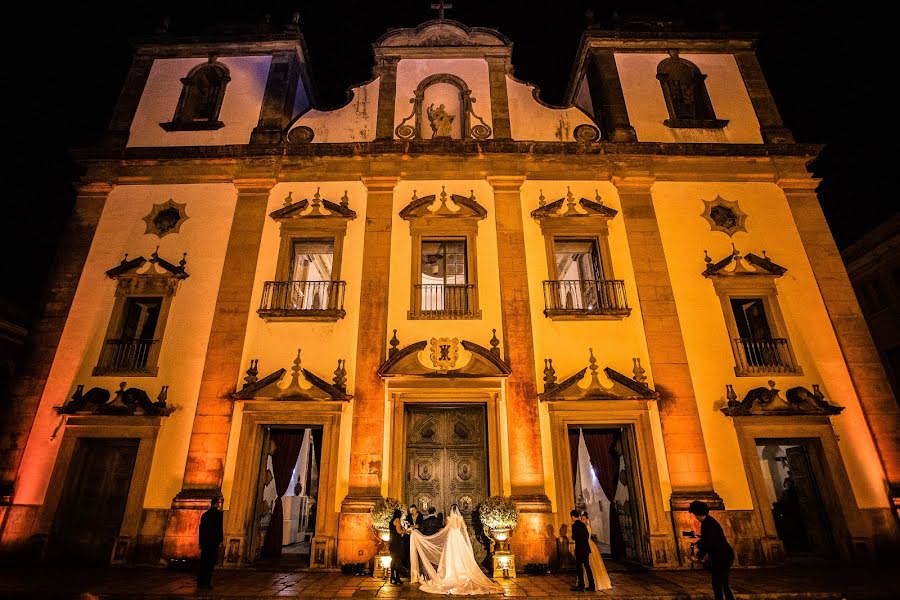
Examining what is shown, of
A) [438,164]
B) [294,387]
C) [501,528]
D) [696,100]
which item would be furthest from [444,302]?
[696,100]

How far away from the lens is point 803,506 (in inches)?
444

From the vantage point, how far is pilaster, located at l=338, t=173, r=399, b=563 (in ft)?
32.6

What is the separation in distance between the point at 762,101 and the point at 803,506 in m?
11.8

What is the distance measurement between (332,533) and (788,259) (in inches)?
520

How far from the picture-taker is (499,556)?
30.0 ft

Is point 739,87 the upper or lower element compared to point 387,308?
upper

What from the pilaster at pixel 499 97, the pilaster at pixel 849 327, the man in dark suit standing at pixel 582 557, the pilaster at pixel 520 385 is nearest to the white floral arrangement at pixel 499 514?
the pilaster at pixel 520 385

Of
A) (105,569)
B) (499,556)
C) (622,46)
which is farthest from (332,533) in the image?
(622,46)

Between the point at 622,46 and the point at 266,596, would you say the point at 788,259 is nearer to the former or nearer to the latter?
the point at 622,46

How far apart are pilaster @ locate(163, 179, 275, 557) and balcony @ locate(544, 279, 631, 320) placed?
7.70 meters

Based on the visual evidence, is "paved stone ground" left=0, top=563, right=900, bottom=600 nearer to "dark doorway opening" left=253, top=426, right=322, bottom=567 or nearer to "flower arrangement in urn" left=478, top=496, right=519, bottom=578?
"flower arrangement in urn" left=478, top=496, right=519, bottom=578

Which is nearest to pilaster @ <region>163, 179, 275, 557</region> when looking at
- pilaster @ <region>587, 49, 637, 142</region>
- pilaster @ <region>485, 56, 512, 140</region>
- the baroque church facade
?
the baroque church facade

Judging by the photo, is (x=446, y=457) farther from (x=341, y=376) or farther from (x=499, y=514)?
(x=341, y=376)

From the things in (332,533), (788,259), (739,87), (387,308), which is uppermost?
(739,87)
